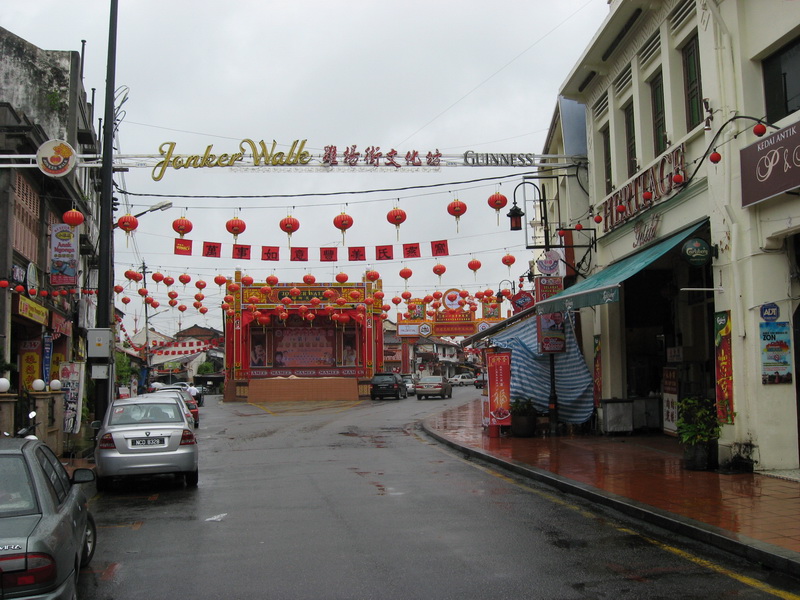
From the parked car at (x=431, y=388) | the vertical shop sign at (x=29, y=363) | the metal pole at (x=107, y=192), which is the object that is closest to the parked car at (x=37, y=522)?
the metal pole at (x=107, y=192)

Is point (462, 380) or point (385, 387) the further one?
point (462, 380)


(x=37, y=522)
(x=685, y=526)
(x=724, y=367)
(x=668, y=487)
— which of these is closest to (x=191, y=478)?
(x=668, y=487)

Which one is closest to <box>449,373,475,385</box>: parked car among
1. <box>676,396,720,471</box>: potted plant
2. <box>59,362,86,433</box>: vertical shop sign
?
<box>59,362,86,433</box>: vertical shop sign

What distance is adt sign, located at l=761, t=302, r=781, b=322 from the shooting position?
35.8 ft

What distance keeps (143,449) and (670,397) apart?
1108 cm

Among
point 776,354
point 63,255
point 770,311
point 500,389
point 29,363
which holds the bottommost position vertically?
point 500,389

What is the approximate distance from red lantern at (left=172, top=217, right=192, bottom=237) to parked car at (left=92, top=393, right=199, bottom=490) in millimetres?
8455

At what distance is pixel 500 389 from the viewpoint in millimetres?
18641

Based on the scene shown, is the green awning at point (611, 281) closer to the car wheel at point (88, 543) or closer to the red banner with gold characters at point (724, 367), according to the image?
the red banner with gold characters at point (724, 367)

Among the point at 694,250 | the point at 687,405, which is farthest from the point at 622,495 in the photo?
the point at 694,250

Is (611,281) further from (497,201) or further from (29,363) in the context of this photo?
(29,363)

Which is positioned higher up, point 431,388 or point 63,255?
point 63,255

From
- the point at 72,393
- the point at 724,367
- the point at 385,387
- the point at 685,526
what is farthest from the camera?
the point at 385,387

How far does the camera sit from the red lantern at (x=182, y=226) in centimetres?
1952
